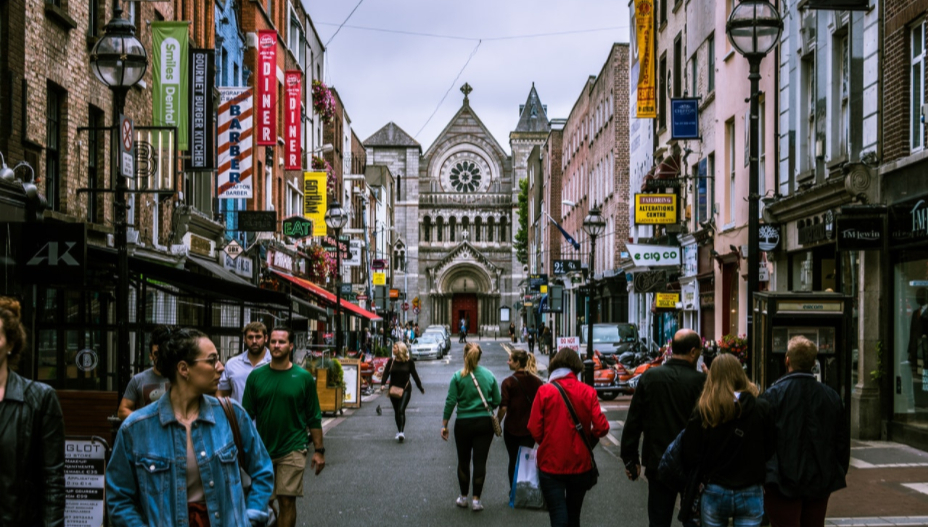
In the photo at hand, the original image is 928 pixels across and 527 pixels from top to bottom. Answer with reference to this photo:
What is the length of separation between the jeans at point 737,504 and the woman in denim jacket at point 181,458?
10.0ft

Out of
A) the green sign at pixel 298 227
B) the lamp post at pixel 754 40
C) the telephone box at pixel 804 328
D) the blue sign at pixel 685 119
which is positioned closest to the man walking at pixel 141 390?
the lamp post at pixel 754 40

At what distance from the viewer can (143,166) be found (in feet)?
70.8

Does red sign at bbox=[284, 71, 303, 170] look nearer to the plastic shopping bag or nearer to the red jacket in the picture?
the plastic shopping bag

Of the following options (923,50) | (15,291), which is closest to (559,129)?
(923,50)

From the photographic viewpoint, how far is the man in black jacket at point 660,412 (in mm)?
7891

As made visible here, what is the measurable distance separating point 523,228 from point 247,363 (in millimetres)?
86032

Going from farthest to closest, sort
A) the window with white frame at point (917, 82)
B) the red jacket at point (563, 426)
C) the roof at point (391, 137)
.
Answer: the roof at point (391, 137) < the window with white frame at point (917, 82) < the red jacket at point (563, 426)

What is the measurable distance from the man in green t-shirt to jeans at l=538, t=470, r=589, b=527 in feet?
5.50

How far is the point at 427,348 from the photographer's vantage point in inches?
2172

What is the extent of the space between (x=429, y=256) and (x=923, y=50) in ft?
271

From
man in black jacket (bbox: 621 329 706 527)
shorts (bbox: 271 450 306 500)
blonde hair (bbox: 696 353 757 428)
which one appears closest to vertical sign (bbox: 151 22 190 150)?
shorts (bbox: 271 450 306 500)

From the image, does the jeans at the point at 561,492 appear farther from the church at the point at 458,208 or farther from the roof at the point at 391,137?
the roof at the point at 391,137

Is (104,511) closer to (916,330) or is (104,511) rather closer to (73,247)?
(73,247)

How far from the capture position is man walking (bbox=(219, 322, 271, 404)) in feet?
32.5
